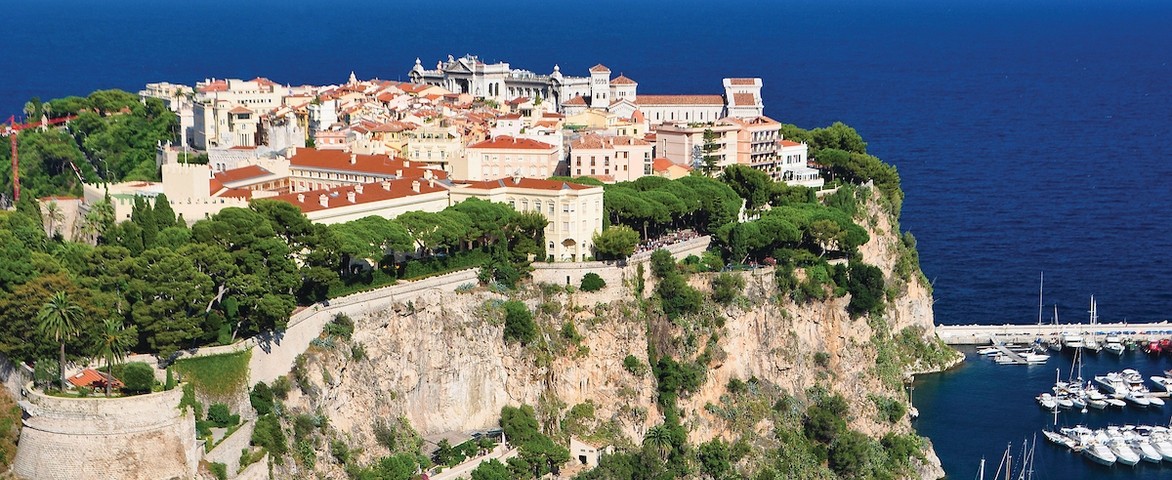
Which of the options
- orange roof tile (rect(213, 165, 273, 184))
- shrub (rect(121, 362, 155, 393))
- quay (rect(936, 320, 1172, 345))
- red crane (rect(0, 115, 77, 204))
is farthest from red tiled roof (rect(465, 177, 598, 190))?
red crane (rect(0, 115, 77, 204))

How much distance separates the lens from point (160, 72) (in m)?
186

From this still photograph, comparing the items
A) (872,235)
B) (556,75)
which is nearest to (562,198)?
(872,235)

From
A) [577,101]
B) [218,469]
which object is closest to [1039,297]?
[577,101]

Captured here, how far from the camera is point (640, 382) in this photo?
216 feet

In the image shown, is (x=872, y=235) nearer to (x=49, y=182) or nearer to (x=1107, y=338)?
(x=1107, y=338)

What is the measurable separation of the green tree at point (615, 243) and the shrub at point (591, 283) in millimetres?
1355

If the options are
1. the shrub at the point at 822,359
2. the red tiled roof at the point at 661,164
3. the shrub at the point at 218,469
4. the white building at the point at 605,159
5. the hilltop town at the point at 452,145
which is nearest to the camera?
the shrub at the point at 218,469

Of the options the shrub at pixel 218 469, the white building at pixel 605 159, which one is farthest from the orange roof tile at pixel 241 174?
the shrub at pixel 218 469

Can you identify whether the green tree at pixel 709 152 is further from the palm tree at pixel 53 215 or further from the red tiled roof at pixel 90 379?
the red tiled roof at pixel 90 379

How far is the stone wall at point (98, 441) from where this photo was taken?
4931 cm

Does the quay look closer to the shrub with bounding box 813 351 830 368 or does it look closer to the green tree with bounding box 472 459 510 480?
the shrub with bounding box 813 351 830 368

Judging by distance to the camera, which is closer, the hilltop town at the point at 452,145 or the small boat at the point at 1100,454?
the hilltop town at the point at 452,145

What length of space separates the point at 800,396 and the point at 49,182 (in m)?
40.5

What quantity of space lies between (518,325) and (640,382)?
5218 mm
